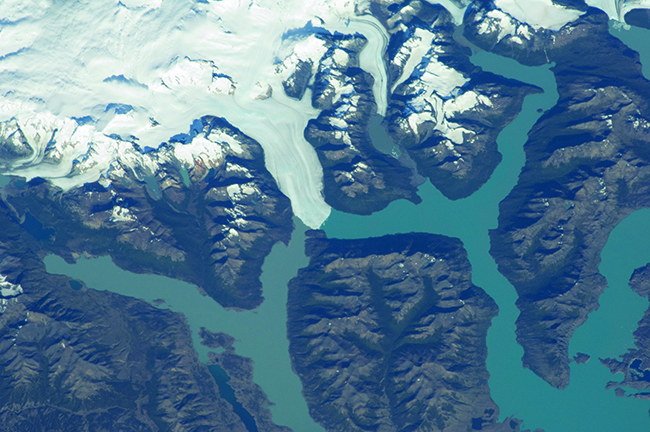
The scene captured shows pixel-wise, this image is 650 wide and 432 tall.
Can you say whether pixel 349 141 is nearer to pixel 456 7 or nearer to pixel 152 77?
pixel 456 7

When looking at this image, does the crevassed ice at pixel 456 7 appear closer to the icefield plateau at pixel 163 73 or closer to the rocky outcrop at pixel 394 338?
the icefield plateau at pixel 163 73

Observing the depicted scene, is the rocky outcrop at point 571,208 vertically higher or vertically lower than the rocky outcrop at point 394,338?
higher

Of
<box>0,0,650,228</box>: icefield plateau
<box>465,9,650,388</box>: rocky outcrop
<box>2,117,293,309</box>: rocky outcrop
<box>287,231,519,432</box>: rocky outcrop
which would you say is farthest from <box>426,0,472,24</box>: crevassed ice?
<box>2,117,293,309</box>: rocky outcrop

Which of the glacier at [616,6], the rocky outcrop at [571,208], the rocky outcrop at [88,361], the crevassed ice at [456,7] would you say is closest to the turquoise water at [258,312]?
the rocky outcrop at [88,361]

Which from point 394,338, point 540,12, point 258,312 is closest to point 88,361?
point 258,312

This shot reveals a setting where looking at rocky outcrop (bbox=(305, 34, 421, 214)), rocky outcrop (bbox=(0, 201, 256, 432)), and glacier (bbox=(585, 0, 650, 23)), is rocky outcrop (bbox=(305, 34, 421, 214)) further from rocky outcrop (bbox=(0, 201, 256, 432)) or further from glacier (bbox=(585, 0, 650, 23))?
glacier (bbox=(585, 0, 650, 23))

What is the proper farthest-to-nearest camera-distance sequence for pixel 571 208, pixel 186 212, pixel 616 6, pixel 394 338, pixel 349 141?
pixel 616 6 → pixel 186 212 → pixel 349 141 → pixel 394 338 → pixel 571 208

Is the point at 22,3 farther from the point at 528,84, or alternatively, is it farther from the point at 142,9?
the point at 528,84
